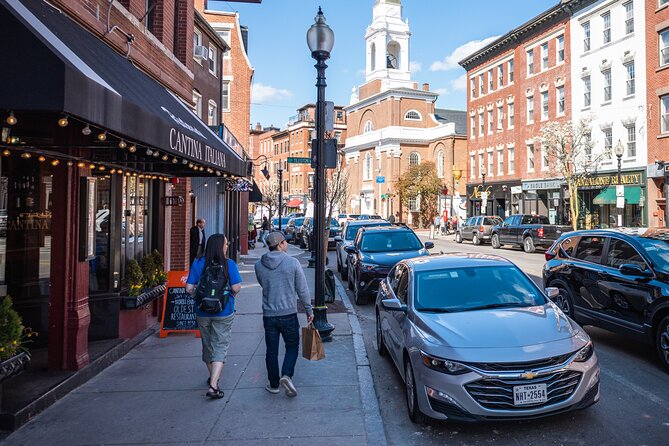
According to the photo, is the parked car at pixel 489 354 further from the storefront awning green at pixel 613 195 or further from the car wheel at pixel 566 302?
the storefront awning green at pixel 613 195

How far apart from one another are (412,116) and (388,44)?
35.0ft

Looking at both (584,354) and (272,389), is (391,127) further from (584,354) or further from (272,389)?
(584,354)

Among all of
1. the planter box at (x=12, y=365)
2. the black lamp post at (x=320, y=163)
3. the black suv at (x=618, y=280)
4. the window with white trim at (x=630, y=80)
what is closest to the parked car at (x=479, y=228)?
the window with white trim at (x=630, y=80)

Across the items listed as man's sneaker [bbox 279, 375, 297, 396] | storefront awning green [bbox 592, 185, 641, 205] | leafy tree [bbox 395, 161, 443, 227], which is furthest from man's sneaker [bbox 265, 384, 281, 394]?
leafy tree [bbox 395, 161, 443, 227]

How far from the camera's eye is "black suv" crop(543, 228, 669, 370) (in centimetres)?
671

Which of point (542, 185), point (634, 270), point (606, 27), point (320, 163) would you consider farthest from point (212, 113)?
point (542, 185)

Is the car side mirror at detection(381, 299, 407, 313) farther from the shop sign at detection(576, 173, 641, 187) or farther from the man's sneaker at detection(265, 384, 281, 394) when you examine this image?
the shop sign at detection(576, 173, 641, 187)

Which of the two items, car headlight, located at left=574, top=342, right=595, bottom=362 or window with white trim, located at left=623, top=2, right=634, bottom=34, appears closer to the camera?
car headlight, located at left=574, top=342, right=595, bottom=362

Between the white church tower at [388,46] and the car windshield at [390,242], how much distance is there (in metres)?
54.7

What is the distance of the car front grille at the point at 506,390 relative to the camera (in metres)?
4.46

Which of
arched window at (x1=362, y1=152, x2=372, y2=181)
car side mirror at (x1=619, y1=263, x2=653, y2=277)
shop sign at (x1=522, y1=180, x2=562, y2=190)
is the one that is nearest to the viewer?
car side mirror at (x1=619, y1=263, x2=653, y2=277)

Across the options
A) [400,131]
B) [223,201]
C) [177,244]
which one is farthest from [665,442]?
[400,131]

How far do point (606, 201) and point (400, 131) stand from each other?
1358 inches

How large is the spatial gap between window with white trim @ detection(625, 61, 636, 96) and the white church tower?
3806 centimetres
